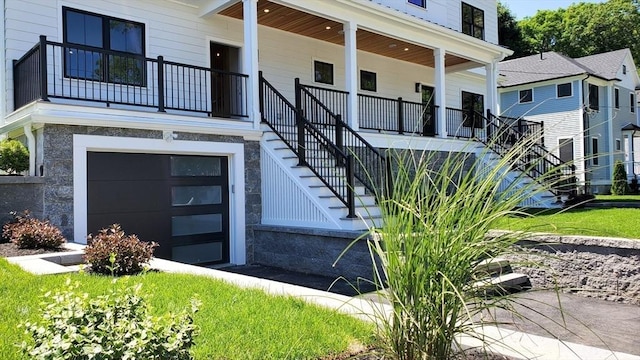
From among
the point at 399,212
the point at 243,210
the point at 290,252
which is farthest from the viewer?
the point at 243,210

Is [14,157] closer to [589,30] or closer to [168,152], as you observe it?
[168,152]

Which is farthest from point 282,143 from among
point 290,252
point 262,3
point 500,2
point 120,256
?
point 500,2

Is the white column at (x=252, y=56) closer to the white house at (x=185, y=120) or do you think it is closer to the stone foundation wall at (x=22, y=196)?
the white house at (x=185, y=120)

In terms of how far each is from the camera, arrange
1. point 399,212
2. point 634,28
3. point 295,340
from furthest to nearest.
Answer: point 634,28
point 295,340
point 399,212

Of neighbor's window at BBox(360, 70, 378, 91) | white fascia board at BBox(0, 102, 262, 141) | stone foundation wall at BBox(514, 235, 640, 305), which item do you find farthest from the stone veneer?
neighbor's window at BBox(360, 70, 378, 91)

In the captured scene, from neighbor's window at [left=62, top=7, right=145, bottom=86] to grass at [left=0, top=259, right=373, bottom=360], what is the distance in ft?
16.3

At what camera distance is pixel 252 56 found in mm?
9172

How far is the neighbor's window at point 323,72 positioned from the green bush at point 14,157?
7411 millimetres

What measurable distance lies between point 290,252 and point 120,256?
11.4 ft

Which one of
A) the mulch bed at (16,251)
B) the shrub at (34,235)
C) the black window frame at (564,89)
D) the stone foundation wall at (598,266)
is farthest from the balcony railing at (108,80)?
the black window frame at (564,89)

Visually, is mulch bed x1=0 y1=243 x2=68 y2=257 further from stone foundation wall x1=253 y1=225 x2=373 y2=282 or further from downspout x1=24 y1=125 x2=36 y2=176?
stone foundation wall x1=253 y1=225 x2=373 y2=282

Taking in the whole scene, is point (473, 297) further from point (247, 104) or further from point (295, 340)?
point (247, 104)

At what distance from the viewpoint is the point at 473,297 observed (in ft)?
8.38

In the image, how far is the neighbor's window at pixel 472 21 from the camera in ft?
53.7
